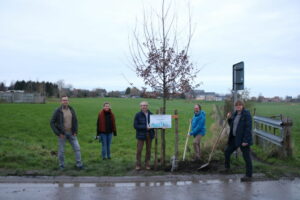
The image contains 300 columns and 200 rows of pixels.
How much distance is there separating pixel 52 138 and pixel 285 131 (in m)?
10.5

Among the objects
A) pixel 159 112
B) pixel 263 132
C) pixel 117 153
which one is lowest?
pixel 117 153

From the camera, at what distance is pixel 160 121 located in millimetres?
8016

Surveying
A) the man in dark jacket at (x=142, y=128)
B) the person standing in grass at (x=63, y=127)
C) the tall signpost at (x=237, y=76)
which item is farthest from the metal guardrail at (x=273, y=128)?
the person standing in grass at (x=63, y=127)

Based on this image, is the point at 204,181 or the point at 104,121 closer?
the point at 204,181

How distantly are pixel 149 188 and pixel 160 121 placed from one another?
6.38ft

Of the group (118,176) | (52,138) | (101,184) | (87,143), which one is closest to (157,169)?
(118,176)

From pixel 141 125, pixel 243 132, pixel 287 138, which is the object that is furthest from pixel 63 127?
pixel 287 138

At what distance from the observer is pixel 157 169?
26.5 ft

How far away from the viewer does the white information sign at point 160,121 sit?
7.99 m

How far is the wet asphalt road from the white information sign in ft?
4.31

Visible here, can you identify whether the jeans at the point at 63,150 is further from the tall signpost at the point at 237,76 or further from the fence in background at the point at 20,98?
the fence in background at the point at 20,98

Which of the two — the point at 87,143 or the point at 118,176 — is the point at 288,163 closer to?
the point at 118,176

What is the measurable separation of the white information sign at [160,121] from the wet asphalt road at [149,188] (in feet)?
4.31

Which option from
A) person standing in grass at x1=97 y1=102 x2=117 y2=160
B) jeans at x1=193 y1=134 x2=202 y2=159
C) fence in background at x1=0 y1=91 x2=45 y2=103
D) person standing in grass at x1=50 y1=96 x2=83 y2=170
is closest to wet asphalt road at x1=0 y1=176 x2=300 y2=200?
person standing in grass at x1=50 y1=96 x2=83 y2=170
